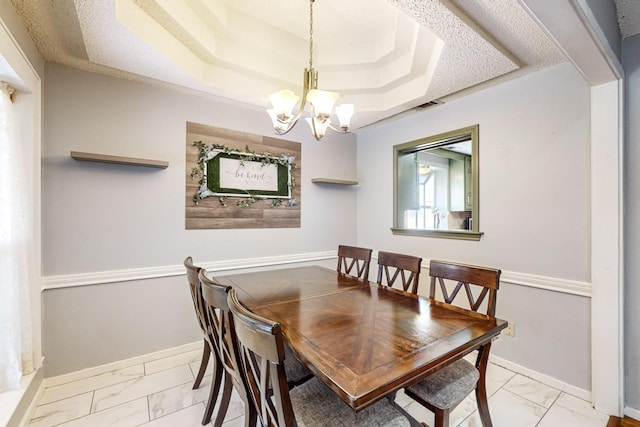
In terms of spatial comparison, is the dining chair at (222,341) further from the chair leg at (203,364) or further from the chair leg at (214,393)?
the chair leg at (203,364)

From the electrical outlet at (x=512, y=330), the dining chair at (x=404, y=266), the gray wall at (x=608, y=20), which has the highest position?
the gray wall at (x=608, y=20)

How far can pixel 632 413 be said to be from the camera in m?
1.81

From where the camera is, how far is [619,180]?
1.81 metres

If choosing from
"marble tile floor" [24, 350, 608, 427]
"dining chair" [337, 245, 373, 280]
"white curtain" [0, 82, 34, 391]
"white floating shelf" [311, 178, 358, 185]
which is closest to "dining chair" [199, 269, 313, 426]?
"marble tile floor" [24, 350, 608, 427]

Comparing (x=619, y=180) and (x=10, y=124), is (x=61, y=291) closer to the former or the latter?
(x=10, y=124)

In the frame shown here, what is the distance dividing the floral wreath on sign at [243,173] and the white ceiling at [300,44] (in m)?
0.54

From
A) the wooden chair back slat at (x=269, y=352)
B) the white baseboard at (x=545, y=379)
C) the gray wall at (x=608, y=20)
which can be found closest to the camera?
the wooden chair back slat at (x=269, y=352)

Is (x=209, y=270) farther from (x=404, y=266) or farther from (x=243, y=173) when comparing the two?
(x=404, y=266)

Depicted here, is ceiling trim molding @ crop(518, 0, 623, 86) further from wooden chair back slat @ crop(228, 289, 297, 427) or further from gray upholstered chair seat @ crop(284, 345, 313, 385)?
gray upholstered chair seat @ crop(284, 345, 313, 385)

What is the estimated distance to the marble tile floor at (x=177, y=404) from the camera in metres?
1.75

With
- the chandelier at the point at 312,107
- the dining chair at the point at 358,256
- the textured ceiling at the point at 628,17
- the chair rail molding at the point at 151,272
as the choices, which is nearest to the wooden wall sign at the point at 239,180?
the chair rail molding at the point at 151,272

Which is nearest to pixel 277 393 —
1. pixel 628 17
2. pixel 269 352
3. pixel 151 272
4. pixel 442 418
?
pixel 269 352

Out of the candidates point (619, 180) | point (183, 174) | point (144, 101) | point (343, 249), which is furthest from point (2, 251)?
point (619, 180)

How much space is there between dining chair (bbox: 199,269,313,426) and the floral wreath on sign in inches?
56.3
